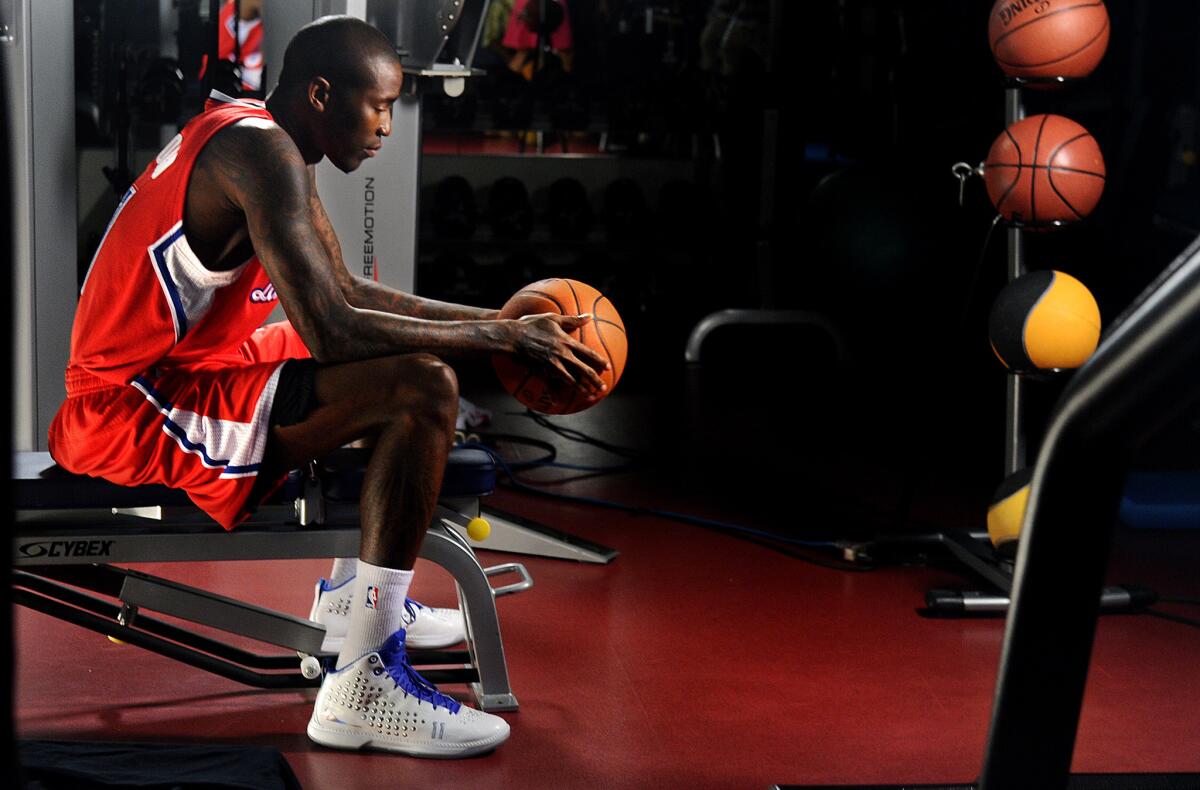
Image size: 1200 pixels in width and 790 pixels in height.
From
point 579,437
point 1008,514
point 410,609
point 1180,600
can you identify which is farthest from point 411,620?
point 579,437

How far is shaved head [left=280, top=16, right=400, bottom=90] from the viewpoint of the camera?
2.16 m

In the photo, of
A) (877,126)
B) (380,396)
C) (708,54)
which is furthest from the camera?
(708,54)

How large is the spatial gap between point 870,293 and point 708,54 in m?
1.74

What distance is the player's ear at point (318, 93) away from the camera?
218 cm

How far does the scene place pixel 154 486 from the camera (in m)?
2.13

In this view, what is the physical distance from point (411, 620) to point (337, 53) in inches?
41.6

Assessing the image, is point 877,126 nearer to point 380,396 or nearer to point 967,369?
point 967,369

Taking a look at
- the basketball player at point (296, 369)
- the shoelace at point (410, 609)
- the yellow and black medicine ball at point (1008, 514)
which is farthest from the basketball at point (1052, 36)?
the shoelace at point (410, 609)

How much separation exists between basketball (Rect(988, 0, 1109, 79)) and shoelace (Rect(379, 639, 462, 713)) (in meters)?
1.84

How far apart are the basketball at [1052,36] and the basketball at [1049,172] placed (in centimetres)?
11

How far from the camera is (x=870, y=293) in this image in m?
6.04

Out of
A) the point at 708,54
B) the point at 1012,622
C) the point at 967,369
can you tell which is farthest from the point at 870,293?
the point at 1012,622

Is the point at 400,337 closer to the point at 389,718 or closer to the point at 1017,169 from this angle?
the point at 389,718

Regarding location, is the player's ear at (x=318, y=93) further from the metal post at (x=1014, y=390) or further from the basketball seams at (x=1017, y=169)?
the metal post at (x=1014, y=390)
